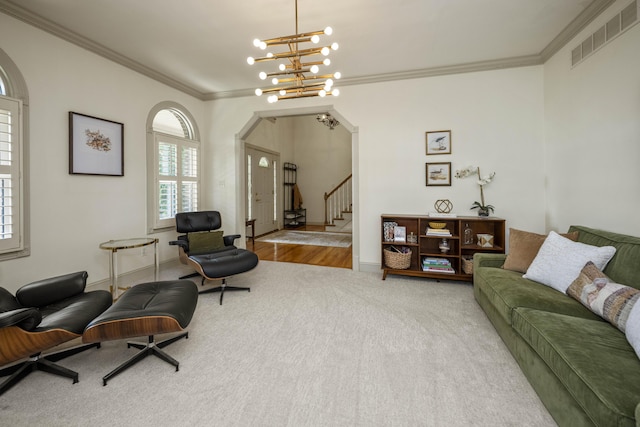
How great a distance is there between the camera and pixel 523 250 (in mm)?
2740

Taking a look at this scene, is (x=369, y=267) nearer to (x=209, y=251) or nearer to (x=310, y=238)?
(x=209, y=251)

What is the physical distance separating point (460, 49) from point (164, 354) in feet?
14.8

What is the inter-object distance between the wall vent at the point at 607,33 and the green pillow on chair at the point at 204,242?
4799 millimetres

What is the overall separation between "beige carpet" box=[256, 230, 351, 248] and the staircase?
0.23m

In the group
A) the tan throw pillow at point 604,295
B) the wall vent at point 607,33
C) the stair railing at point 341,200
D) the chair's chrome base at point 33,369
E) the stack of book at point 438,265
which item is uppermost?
the wall vent at point 607,33

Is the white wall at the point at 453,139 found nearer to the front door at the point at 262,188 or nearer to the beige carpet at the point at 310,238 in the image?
the beige carpet at the point at 310,238

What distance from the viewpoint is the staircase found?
309 inches

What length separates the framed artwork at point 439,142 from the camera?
402 centimetres

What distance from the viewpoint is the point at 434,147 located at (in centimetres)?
407

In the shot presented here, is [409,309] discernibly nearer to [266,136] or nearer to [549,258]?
[549,258]

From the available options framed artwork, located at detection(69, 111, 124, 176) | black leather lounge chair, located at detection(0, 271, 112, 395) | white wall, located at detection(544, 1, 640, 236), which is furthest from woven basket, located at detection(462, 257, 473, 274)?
framed artwork, located at detection(69, 111, 124, 176)

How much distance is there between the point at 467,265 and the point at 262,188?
5851 mm

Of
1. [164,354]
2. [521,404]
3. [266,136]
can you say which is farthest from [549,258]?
[266,136]

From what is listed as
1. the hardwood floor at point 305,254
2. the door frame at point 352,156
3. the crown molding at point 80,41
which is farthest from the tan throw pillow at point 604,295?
the crown molding at point 80,41
